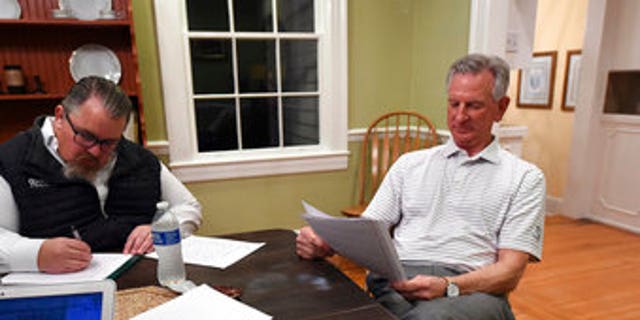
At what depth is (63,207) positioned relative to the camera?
1.27 metres

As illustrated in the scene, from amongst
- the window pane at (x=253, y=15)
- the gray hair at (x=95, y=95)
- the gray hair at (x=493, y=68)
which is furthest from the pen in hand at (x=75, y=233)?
the window pane at (x=253, y=15)

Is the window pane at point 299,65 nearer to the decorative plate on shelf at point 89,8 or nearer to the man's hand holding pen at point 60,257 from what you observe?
the decorative plate on shelf at point 89,8

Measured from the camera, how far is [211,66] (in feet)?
9.02

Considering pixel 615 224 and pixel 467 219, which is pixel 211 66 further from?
pixel 615 224

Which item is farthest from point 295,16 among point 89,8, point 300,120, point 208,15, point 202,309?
point 202,309

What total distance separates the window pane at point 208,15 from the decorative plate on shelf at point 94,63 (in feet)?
1.79

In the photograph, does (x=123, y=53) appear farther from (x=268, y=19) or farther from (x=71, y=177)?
(x=71, y=177)

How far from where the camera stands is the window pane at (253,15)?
2.74 m

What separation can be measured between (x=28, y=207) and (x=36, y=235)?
0.29 feet

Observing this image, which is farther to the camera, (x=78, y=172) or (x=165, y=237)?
(x=78, y=172)

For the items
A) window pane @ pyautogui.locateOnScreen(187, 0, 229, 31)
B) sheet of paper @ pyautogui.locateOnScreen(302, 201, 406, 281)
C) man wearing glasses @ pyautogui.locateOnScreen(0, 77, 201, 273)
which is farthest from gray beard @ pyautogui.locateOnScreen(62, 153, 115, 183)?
window pane @ pyautogui.locateOnScreen(187, 0, 229, 31)

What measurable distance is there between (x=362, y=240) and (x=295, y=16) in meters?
2.20

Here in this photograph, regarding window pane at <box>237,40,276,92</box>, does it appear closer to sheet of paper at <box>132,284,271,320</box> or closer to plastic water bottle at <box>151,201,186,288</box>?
plastic water bottle at <box>151,201,186,288</box>

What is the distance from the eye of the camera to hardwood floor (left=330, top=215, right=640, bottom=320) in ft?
7.38
